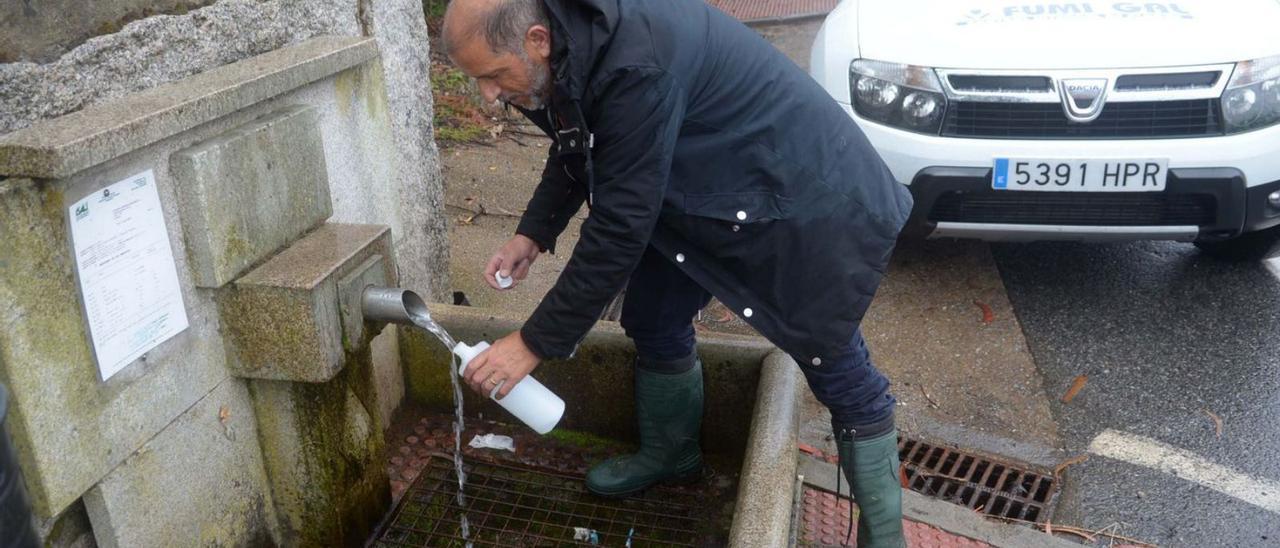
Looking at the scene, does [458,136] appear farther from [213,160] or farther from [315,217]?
[213,160]

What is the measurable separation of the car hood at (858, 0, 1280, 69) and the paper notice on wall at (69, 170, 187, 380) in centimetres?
290

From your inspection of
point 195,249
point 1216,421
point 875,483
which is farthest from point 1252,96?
point 195,249

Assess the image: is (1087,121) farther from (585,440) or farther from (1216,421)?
(585,440)

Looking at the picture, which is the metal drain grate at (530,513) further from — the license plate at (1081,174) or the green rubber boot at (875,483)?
the license plate at (1081,174)

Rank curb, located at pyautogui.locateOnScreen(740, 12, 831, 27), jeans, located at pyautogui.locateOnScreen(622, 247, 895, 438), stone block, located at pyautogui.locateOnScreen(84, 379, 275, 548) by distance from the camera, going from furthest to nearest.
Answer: curb, located at pyautogui.locateOnScreen(740, 12, 831, 27)
jeans, located at pyautogui.locateOnScreen(622, 247, 895, 438)
stone block, located at pyautogui.locateOnScreen(84, 379, 275, 548)

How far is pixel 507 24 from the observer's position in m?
2.02

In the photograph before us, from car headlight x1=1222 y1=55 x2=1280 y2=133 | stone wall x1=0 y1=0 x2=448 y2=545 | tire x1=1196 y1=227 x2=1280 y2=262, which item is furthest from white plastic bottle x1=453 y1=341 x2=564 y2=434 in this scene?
tire x1=1196 y1=227 x2=1280 y2=262

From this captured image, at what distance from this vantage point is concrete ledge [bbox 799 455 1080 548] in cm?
295

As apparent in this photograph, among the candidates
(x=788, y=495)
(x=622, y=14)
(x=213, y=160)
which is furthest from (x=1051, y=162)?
(x=213, y=160)

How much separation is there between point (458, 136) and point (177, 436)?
457 centimetres

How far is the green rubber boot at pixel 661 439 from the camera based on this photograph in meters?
2.92

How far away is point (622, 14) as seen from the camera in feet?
6.67

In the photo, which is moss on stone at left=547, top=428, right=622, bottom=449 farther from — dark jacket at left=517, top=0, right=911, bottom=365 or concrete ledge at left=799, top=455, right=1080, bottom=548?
dark jacket at left=517, top=0, right=911, bottom=365

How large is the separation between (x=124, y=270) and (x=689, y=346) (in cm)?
141
